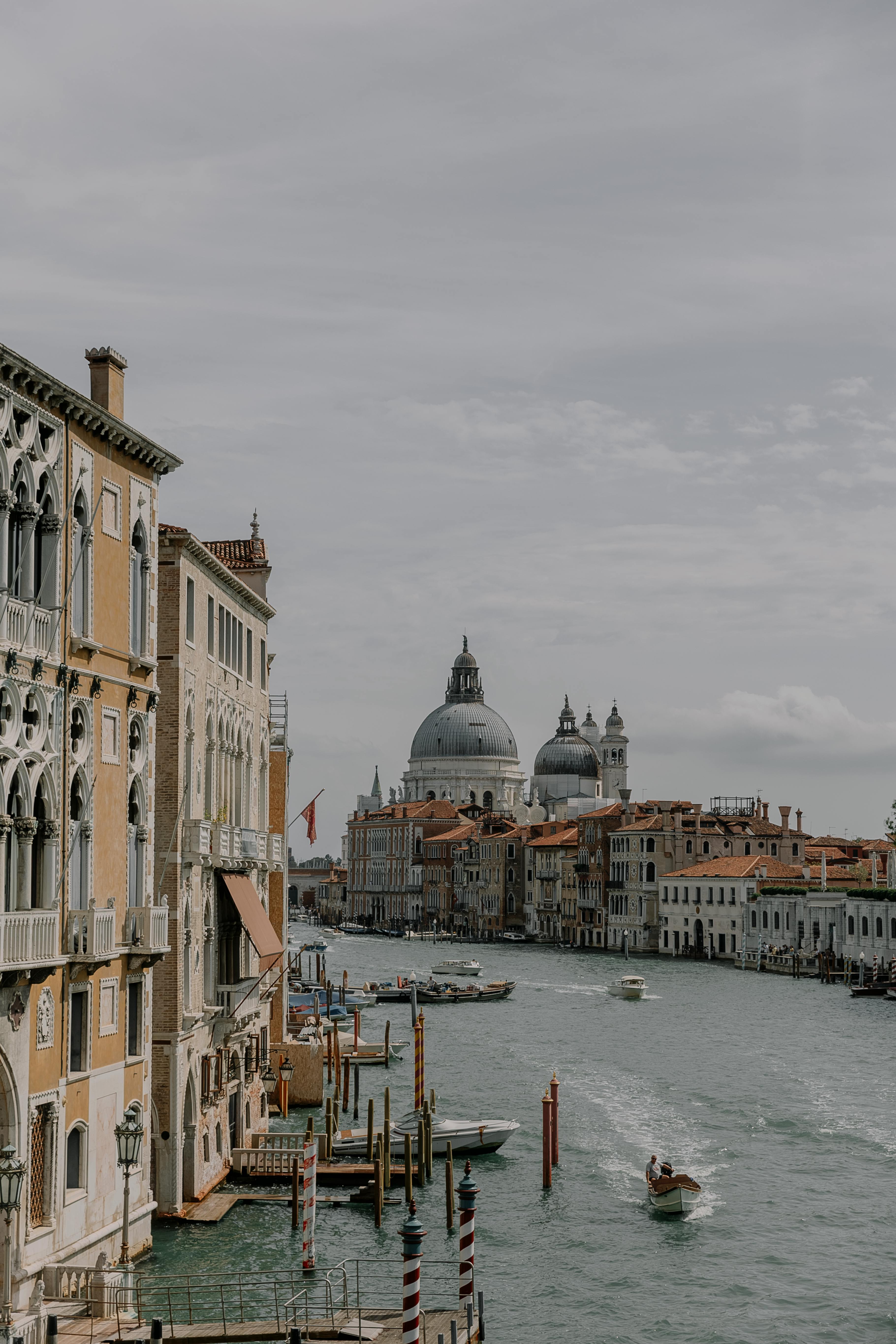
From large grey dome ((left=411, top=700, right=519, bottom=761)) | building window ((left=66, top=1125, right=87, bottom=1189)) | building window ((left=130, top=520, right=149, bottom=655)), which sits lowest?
building window ((left=66, top=1125, right=87, bottom=1189))

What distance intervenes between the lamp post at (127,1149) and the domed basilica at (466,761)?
13628cm

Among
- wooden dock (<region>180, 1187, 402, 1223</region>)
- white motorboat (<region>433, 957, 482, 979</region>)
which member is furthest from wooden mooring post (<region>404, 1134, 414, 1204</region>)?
white motorboat (<region>433, 957, 482, 979</region>)

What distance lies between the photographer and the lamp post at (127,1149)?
15.9 meters

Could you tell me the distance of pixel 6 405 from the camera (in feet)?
47.6

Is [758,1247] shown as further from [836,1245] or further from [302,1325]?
[302,1325]

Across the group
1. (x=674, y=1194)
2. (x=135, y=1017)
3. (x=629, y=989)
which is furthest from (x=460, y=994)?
(x=135, y=1017)

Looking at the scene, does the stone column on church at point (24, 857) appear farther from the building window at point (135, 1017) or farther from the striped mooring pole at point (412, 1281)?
the striped mooring pole at point (412, 1281)

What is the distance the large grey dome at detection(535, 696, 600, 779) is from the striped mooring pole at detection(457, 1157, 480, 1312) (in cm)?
13492

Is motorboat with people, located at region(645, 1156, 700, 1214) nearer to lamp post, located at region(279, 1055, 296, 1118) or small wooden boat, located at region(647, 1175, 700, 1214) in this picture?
small wooden boat, located at region(647, 1175, 700, 1214)

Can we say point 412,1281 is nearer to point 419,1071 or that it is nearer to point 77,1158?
point 77,1158

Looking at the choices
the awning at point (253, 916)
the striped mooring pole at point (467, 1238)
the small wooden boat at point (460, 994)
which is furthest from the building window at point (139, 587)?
the small wooden boat at point (460, 994)

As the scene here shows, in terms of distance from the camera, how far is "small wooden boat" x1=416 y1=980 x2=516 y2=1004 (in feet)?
198

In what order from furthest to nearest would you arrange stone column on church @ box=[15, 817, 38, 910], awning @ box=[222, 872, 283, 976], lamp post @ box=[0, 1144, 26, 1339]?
1. awning @ box=[222, 872, 283, 976]
2. stone column on church @ box=[15, 817, 38, 910]
3. lamp post @ box=[0, 1144, 26, 1339]

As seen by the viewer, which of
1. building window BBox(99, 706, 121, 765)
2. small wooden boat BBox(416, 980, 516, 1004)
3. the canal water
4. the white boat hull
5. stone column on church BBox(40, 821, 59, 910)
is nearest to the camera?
stone column on church BBox(40, 821, 59, 910)
